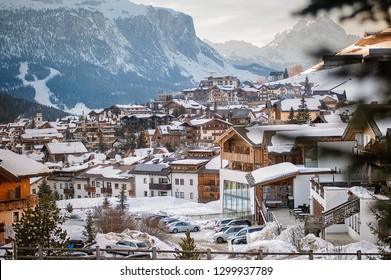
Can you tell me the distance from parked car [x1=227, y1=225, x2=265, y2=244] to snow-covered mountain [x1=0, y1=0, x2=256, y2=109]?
3.85 ft

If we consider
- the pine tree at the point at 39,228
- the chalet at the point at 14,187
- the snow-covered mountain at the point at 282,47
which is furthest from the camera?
the chalet at the point at 14,187

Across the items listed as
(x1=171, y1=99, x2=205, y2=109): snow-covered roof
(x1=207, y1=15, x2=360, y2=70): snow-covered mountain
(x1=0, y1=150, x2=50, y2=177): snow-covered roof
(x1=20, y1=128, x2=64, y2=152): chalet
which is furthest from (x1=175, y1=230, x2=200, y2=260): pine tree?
(x1=207, y1=15, x2=360, y2=70): snow-covered mountain

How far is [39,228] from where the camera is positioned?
4176 mm

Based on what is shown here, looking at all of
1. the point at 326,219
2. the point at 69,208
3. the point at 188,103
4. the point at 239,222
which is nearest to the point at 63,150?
the point at 69,208

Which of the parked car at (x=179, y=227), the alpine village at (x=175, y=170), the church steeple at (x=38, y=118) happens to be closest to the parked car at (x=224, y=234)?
the alpine village at (x=175, y=170)

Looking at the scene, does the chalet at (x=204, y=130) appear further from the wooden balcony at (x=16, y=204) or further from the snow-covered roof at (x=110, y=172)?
the wooden balcony at (x=16, y=204)

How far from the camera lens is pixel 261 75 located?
15.4 feet

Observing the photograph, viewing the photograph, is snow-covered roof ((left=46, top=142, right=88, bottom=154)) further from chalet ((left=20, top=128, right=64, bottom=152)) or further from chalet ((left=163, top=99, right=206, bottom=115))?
chalet ((left=163, top=99, right=206, bottom=115))

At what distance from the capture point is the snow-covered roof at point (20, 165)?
442 cm

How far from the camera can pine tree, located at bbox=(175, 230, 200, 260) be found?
408cm

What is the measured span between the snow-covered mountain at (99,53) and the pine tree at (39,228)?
3.12ft

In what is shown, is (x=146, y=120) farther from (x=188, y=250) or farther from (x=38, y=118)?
(x=188, y=250)

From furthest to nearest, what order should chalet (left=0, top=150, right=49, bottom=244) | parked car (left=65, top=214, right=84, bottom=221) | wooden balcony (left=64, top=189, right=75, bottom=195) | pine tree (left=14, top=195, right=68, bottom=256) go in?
wooden balcony (left=64, top=189, right=75, bottom=195), parked car (left=65, top=214, right=84, bottom=221), chalet (left=0, top=150, right=49, bottom=244), pine tree (left=14, top=195, right=68, bottom=256)
